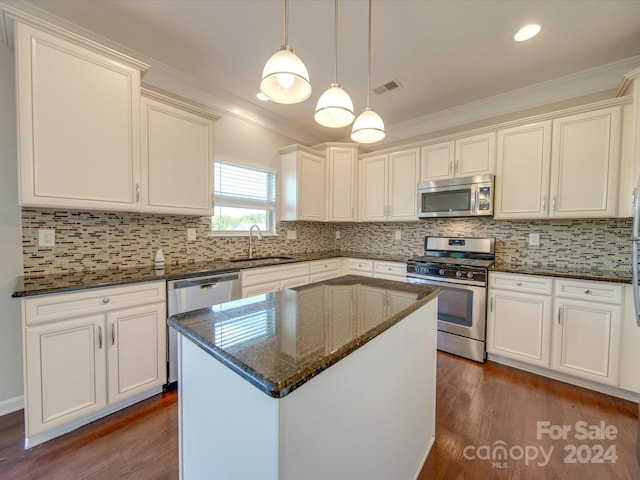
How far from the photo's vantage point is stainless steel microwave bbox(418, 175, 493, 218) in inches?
111

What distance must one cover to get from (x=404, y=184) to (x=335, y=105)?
91.8 inches

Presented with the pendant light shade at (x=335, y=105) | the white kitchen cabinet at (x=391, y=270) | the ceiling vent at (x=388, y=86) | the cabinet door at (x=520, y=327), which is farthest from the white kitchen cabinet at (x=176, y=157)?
the cabinet door at (x=520, y=327)

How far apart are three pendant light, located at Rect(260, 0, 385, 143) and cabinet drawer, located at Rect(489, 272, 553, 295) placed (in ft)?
6.08

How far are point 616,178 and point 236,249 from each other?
142 inches

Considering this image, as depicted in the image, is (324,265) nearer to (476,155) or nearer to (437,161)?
(437,161)

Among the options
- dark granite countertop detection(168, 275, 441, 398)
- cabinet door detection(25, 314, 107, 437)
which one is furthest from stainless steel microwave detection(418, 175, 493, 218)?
cabinet door detection(25, 314, 107, 437)

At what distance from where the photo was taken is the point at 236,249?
3182mm

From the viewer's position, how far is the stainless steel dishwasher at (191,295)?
6.76 feet

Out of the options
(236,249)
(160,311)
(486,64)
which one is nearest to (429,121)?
(486,64)

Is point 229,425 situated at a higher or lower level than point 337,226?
lower

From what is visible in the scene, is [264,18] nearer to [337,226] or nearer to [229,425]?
[229,425]

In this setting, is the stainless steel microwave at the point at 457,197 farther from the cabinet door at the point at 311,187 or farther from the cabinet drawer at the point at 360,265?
the cabinet door at the point at 311,187

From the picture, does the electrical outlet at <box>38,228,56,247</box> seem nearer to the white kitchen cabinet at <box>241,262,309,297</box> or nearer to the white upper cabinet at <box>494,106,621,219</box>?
the white kitchen cabinet at <box>241,262,309,297</box>

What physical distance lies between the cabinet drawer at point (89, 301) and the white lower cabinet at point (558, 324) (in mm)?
2954
